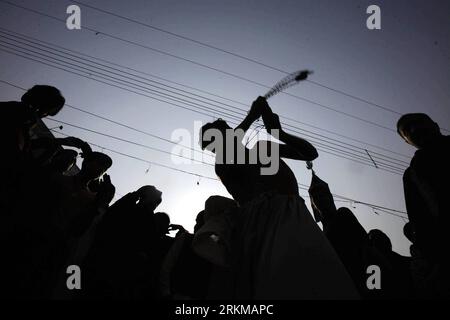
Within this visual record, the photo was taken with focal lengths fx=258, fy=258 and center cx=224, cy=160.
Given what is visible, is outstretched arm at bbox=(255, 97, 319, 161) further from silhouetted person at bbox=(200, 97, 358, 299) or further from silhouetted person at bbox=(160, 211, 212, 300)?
silhouetted person at bbox=(160, 211, 212, 300)

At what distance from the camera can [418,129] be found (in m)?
2.27

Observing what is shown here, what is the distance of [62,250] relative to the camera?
222 cm

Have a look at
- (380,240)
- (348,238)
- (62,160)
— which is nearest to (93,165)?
(62,160)

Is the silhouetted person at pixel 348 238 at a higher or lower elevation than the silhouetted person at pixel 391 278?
higher

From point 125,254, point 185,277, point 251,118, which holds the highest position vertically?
point 251,118

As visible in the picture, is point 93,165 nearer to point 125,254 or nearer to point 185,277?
point 125,254

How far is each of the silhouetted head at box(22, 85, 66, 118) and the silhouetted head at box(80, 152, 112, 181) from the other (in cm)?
74

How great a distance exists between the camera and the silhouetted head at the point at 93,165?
3.26 meters

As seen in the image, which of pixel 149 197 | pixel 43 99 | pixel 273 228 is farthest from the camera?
pixel 149 197

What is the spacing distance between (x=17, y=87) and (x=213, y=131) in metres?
10.4

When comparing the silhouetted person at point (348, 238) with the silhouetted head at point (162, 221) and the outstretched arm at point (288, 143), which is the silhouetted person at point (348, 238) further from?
the silhouetted head at point (162, 221)

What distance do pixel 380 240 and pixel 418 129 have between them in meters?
2.13

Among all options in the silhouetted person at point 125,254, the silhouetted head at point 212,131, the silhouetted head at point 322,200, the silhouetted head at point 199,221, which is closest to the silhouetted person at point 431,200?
the silhouetted head at point 212,131

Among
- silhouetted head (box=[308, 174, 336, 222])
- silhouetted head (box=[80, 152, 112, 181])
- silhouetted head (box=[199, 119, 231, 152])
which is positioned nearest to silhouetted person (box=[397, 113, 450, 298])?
silhouetted head (box=[199, 119, 231, 152])
